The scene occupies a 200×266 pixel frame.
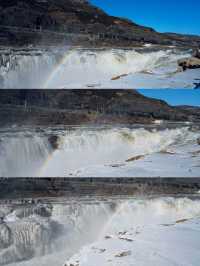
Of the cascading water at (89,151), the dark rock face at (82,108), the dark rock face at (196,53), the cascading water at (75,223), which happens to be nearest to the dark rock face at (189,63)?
the dark rock face at (196,53)

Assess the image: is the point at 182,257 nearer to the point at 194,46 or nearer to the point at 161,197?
the point at 161,197

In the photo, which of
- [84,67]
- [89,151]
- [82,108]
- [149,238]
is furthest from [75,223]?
[84,67]

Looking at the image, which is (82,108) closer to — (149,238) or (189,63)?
(189,63)

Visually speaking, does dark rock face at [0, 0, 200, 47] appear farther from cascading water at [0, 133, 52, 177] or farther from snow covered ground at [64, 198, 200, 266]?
snow covered ground at [64, 198, 200, 266]

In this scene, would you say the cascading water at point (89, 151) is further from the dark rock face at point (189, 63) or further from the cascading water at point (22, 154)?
the dark rock face at point (189, 63)

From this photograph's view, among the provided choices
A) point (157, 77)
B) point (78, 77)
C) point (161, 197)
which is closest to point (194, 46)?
point (157, 77)

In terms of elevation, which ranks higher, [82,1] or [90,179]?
[82,1]

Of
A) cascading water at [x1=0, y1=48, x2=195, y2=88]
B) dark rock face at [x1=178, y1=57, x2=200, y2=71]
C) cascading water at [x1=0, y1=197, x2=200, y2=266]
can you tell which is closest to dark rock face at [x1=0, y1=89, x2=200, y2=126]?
cascading water at [x1=0, y1=48, x2=195, y2=88]
